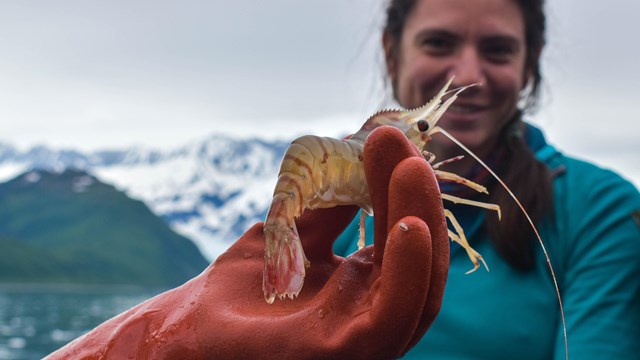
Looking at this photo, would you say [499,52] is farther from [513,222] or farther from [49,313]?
[49,313]

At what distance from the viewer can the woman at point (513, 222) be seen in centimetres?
373

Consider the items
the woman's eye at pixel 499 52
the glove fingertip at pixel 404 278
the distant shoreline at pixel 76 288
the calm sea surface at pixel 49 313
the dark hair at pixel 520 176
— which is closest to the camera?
the glove fingertip at pixel 404 278

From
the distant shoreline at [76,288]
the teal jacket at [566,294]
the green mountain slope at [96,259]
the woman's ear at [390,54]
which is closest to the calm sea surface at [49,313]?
the distant shoreline at [76,288]

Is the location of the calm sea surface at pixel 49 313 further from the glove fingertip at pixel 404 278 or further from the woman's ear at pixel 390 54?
the glove fingertip at pixel 404 278

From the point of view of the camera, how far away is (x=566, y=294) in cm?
390

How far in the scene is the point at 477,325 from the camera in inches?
147

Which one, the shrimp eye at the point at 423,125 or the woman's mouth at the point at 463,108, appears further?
the woman's mouth at the point at 463,108

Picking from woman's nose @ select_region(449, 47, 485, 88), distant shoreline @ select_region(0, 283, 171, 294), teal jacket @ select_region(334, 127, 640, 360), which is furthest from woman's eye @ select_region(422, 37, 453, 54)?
distant shoreline @ select_region(0, 283, 171, 294)

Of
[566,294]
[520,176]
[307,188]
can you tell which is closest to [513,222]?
[520,176]

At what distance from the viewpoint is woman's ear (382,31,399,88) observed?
4610 mm

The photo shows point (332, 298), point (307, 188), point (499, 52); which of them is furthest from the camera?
point (499, 52)

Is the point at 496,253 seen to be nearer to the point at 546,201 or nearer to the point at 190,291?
the point at 546,201

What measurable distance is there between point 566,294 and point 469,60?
4.46 ft

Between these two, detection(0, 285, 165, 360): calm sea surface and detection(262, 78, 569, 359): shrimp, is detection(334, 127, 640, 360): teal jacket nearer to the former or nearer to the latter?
detection(262, 78, 569, 359): shrimp
